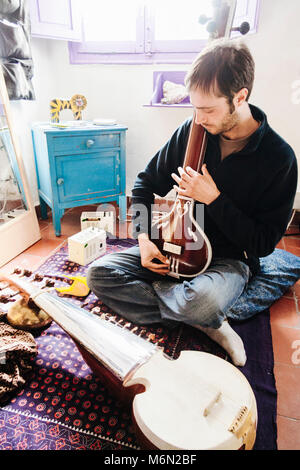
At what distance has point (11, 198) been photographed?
190 cm

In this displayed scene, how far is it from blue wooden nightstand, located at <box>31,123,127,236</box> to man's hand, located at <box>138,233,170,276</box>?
0.93 metres

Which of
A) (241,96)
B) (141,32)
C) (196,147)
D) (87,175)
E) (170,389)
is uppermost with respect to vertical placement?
(141,32)

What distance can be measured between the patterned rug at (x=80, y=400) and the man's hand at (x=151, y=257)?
0.25m

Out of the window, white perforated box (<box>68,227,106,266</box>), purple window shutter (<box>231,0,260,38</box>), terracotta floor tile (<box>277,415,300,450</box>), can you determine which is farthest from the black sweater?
the window

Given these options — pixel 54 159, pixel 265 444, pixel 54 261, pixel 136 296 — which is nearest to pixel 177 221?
pixel 136 296

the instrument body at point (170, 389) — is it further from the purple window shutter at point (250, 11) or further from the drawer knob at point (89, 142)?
the purple window shutter at point (250, 11)

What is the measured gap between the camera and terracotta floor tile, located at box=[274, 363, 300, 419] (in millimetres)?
1005

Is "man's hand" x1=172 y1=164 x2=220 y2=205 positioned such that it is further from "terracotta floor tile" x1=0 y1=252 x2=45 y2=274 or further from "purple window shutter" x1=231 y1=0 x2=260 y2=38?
"purple window shutter" x1=231 y1=0 x2=260 y2=38

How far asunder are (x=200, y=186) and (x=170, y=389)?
0.66 m

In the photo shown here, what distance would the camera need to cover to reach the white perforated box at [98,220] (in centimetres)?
204

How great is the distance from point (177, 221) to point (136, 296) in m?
0.37

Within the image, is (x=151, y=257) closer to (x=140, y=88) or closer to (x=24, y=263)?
(x=24, y=263)

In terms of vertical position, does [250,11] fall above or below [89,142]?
above

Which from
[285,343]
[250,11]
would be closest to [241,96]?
[285,343]
